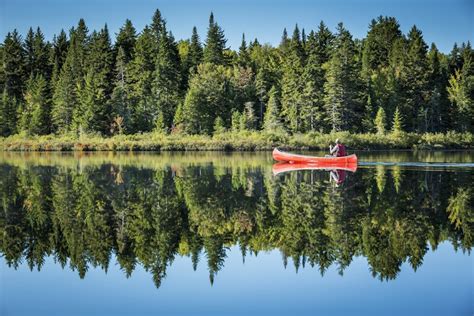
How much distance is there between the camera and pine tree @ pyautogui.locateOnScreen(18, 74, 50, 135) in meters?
75.6

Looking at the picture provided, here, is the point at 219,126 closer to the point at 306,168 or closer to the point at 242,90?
the point at 242,90

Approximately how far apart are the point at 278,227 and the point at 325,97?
57419 millimetres

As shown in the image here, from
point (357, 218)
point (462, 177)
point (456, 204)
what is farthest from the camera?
point (462, 177)

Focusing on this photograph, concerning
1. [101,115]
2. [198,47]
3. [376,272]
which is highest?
[198,47]

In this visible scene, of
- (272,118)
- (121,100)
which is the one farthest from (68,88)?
(272,118)

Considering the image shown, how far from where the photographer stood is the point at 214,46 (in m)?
86.4

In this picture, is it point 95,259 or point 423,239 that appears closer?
point 95,259

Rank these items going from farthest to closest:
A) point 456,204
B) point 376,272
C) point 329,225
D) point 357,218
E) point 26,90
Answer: point 26,90 < point 456,204 < point 357,218 < point 329,225 < point 376,272

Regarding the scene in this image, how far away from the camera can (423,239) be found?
547 inches

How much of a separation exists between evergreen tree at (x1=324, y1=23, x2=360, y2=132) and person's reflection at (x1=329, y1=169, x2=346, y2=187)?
122 feet

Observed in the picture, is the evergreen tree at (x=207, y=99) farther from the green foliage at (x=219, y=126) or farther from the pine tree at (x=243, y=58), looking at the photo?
the pine tree at (x=243, y=58)

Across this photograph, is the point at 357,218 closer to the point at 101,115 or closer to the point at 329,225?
the point at 329,225

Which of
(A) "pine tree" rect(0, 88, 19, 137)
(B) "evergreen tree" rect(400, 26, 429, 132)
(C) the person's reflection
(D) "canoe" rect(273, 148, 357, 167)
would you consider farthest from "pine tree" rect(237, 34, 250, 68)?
(C) the person's reflection

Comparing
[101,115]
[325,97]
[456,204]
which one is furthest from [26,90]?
[456,204]
